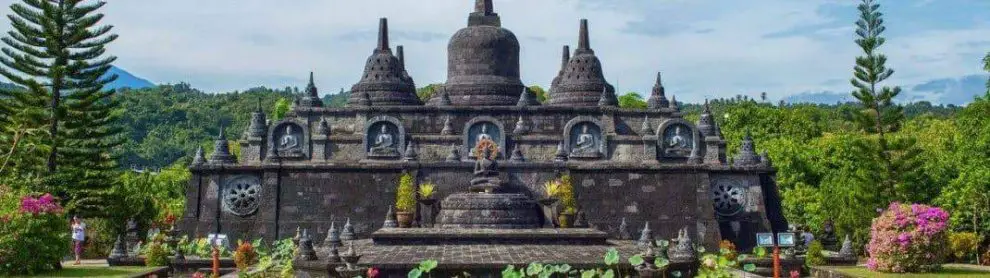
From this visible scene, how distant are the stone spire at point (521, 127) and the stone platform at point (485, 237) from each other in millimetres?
9875

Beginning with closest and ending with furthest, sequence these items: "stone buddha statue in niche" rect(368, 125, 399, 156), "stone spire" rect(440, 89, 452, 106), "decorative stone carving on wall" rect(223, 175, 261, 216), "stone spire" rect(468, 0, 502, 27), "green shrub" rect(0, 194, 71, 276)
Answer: "green shrub" rect(0, 194, 71, 276) < "decorative stone carving on wall" rect(223, 175, 261, 216) < "stone buddha statue in niche" rect(368, 125, 399, 156) < "stone spire" rect(440, 89, 452, 106) < "stone spire" rect(468, 0, 502, 27)

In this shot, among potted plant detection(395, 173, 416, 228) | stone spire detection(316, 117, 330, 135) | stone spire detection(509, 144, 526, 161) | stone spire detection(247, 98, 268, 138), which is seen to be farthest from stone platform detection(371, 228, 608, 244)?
stone spire detection(247, 98, 268, 138)

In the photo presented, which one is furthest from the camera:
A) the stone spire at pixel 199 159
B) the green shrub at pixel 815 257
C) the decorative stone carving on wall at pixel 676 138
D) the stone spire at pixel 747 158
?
the decorative stone carving on wall at pixel 676 138

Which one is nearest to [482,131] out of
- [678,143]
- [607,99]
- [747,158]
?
[607,99]

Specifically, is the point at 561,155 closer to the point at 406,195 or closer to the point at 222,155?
the point at 406,195

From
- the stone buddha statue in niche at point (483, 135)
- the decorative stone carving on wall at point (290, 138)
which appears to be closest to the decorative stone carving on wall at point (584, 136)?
the stone buddha statue in niche at point (483, 135)

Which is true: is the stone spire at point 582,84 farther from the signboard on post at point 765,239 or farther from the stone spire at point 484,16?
the signboard on post at point 765,239

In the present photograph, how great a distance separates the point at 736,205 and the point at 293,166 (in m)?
11.6

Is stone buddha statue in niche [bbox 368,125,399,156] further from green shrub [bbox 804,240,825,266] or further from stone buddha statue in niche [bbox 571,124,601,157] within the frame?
green shrub [bbox 804,240,825,266]

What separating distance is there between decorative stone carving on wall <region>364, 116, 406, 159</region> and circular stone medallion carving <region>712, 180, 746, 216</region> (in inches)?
337

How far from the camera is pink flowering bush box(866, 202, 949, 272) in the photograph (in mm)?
20469

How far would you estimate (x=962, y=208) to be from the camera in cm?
2662

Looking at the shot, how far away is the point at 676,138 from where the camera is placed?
3078 cm

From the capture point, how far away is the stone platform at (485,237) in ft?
69.0
